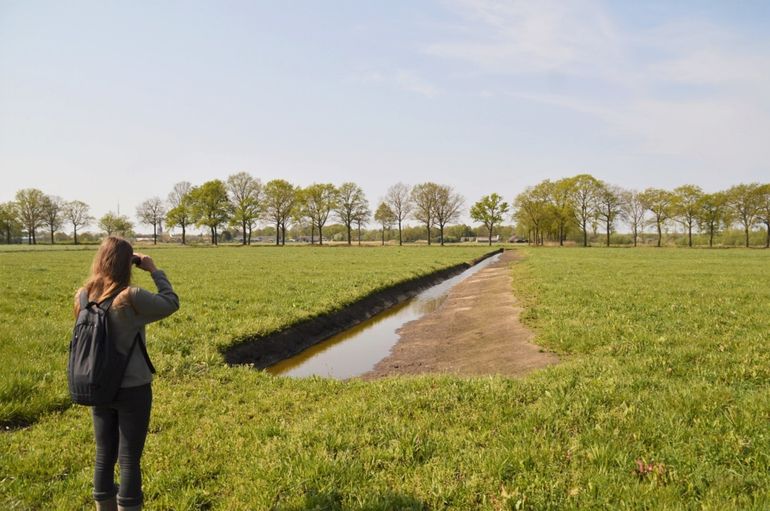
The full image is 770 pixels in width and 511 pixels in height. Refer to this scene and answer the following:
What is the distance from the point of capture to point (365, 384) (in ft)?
31.2

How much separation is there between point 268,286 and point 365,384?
16.2m

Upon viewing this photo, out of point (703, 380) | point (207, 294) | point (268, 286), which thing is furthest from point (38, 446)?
point (268, 286)

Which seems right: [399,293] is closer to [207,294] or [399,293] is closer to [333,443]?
[207,294]

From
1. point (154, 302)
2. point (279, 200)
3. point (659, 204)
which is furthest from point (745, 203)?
point (154, 302)

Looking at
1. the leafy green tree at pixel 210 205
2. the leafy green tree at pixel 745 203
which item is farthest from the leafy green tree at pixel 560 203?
the leafy green tree at pixel 210 205

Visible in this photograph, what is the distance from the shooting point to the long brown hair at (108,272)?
4.36 m

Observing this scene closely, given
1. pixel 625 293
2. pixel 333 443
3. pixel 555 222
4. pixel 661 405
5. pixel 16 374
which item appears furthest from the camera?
pixel 555 222

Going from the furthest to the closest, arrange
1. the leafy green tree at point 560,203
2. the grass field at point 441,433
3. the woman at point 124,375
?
1. the leafy green tree at point 560,203
2. the grass field at point 441,433
3. the woman at point 124,375

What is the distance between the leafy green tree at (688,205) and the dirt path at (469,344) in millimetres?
91496

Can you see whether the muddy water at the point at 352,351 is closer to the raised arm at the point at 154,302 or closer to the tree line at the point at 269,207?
the raised arm at the point at 154,302

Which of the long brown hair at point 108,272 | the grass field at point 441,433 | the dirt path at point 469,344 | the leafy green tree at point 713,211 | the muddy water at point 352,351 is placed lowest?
the muddy water at point 352,351

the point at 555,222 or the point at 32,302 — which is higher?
the point at 555,222

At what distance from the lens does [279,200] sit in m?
103

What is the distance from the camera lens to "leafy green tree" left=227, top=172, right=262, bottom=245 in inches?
3999
